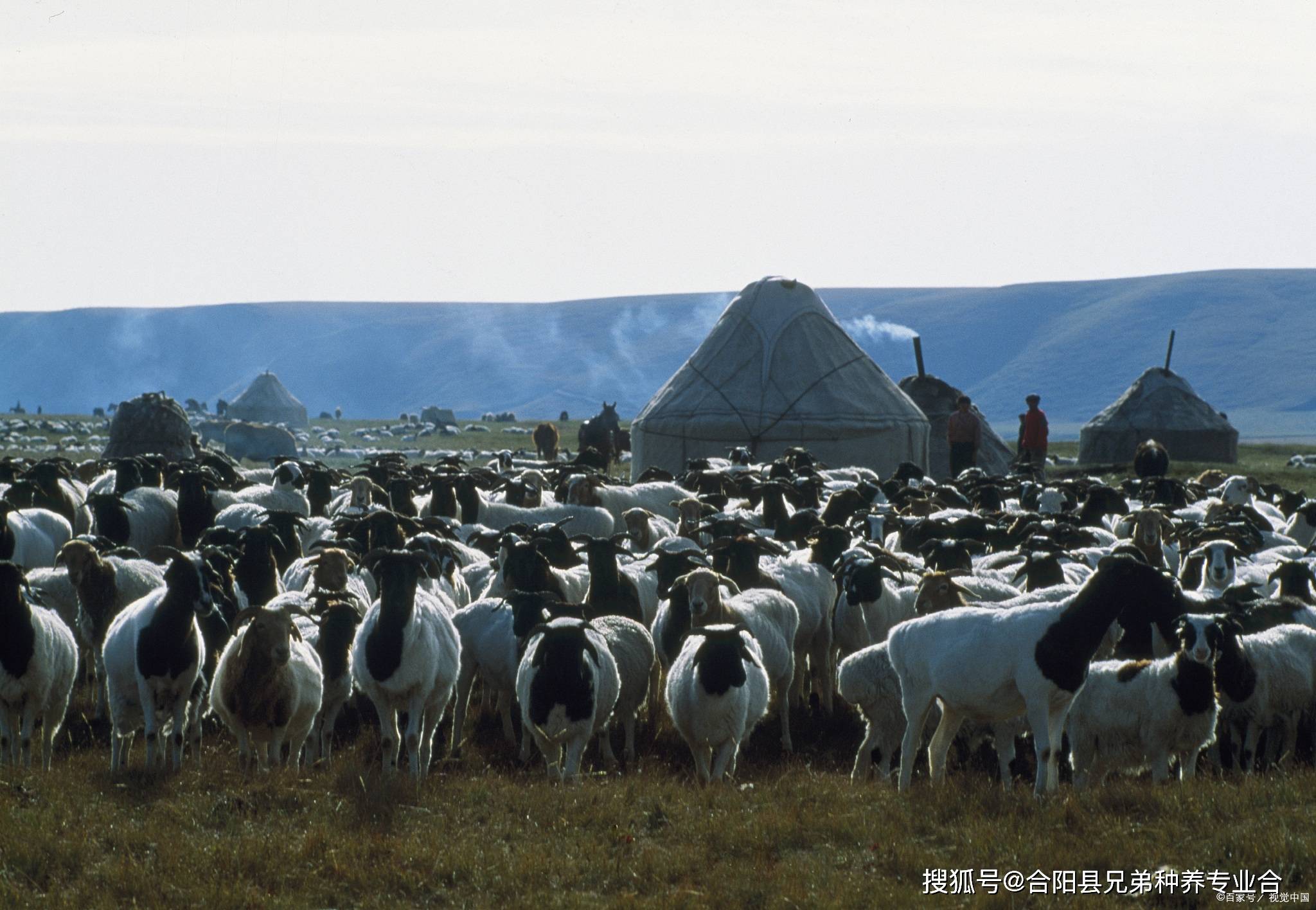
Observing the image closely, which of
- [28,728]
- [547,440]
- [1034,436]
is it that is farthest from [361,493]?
[547,440]

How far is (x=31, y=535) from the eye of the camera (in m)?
18.8

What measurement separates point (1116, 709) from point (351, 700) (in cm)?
721

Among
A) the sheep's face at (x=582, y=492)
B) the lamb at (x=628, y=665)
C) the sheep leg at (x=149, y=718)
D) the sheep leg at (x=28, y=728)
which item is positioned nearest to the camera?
the sheep leg at (x=149, y=718)

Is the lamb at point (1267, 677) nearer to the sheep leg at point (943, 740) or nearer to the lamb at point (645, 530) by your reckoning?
the sheep leg at point (943, 740)

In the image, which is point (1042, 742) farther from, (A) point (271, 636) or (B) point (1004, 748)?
(A) point (271, 636)

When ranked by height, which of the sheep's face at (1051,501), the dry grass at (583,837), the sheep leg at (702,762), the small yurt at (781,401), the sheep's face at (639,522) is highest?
the small yurt at (781,401)

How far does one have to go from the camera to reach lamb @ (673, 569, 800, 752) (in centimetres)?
1284

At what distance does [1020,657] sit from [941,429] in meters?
32.6

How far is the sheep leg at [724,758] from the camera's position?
Answer: 11.8 m

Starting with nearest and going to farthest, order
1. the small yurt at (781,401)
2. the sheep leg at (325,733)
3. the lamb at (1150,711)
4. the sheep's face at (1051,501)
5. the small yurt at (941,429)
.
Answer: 1. the lamb at (1150,711)
2. the sheep leg at (325,733)
3. the sheep's face at (1051,501)
4. the small yurt at (781,401)
5. the small yurt at (941,429)

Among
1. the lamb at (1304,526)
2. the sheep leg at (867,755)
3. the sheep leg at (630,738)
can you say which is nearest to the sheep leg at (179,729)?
the sheep leg at (630,738)

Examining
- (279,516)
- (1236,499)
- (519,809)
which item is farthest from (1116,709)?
(1236,499)

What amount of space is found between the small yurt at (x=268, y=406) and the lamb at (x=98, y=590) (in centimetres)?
8909

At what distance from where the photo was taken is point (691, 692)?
11.7 m
